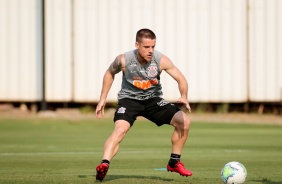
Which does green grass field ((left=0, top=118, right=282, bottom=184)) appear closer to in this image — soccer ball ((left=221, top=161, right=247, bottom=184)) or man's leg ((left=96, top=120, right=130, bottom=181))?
man's leg ((left=96, top=120, right=130, bottom=181))

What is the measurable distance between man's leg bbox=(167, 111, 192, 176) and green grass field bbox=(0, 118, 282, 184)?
0.57 ft

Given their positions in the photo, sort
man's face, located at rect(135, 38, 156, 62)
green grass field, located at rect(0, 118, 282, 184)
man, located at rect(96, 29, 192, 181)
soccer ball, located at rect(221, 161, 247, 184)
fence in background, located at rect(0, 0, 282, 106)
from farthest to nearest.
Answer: fence in background, located at rect(0, 0, 282, 106) → green grass field, located at rect(0, 118, 282, 184) → man, located at rect(96, 29, 192, 181) → man's face, located at rect(135, 38, 156, 62) → soccer ball, located at rect(221, 161, 247, 184)

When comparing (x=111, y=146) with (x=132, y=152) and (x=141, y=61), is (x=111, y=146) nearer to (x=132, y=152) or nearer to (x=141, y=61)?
(x=141, y=61)

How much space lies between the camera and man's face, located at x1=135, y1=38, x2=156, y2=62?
1187 cm

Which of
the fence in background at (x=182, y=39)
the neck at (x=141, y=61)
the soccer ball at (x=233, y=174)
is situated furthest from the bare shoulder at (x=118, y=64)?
the fence in background at (x=182, y=39)

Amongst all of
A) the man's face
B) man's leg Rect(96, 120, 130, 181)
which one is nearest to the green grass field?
man's leg Rect(96, 120, 130, 181)

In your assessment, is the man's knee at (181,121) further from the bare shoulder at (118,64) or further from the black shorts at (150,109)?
the bare shoulder at (118,64)

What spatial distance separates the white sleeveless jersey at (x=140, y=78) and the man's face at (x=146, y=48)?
0.16 meters

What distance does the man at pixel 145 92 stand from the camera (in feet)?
39.4

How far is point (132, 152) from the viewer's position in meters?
17.8

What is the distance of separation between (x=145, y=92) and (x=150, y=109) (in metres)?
0.26

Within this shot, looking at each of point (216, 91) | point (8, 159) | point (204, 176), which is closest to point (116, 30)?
point (216, 91)

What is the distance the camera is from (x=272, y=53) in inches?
1161

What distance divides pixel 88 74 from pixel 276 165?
15757 millimetres
